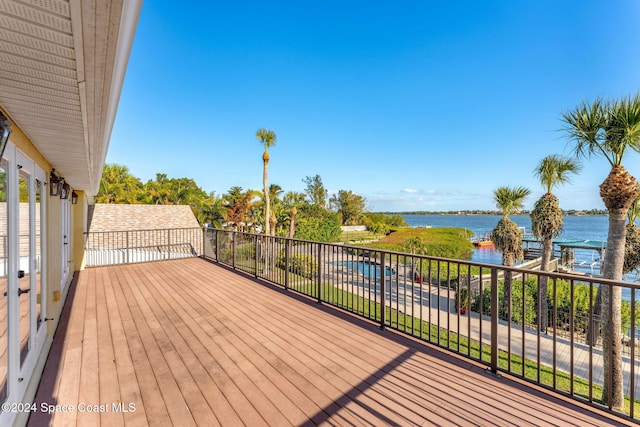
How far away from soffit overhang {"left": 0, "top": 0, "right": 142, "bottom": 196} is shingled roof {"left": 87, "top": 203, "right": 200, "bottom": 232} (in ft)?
38.3

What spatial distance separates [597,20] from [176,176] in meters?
40.5

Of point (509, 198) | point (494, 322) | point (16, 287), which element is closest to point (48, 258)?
point (16, 287)

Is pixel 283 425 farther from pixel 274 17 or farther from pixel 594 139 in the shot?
pixel 274 17

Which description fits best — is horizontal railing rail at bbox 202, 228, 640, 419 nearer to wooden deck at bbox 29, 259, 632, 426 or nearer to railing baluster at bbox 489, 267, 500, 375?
railing baluster at bbox 489, 267, 500, 375

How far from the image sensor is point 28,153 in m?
2.48

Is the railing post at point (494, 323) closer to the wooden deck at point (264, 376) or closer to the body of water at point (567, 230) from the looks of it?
the wooden deck at point (264, 376)

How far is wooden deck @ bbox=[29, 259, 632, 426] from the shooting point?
6.10 feet

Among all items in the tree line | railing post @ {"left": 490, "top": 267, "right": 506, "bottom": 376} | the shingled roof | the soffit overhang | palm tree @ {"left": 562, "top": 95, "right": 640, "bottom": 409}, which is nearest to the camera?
the soffit overhang

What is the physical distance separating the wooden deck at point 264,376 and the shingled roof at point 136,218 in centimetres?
975

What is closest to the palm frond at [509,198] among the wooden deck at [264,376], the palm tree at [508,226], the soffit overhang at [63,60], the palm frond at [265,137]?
the palm tree at [508,226]

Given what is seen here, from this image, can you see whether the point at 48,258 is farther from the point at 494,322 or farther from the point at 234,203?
the point at 234,203

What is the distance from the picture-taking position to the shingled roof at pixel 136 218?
12008mm

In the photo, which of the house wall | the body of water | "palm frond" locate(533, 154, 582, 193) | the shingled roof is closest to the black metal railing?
the shingled roof

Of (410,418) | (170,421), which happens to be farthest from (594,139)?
(170,421)
